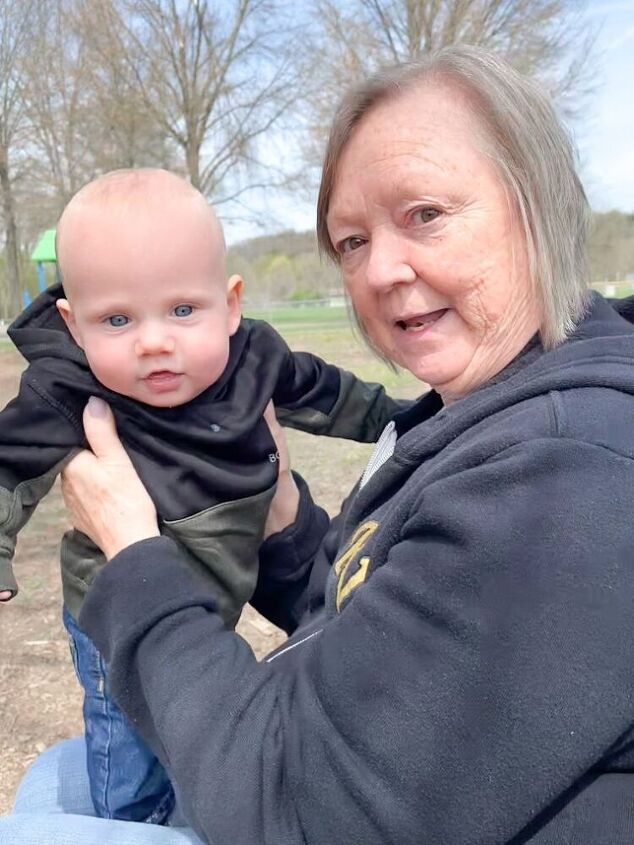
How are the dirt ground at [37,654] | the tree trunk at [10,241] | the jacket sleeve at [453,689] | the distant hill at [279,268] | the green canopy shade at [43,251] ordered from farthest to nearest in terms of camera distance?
the green canopy shade at [43,251]
the distant hill at [279,268]
the tree trunk at [10,241]
the dirt ground at [37,654]
the jacket sleeve at [453,689]

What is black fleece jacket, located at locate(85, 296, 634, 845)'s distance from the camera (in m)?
0.94

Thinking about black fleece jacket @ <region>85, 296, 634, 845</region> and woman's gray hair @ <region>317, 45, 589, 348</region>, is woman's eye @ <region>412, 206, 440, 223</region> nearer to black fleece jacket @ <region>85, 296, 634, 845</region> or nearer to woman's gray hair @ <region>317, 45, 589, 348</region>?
woman's gray hair @ <region>317, 45, 589, 348</region>

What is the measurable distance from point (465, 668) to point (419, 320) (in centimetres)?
75

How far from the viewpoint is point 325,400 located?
2311 mm

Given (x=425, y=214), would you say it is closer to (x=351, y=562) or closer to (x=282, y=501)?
(x=351, y=562)

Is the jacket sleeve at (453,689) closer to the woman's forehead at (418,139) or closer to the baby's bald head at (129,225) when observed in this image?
the woman's forehead at (418,139)

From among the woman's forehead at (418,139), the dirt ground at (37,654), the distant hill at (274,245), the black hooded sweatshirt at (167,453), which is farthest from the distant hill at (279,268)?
the woman's forehead at (418,139)

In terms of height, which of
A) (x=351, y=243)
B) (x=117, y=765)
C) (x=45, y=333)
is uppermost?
(x=351, y=243)

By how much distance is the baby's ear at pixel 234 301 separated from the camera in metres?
1.99

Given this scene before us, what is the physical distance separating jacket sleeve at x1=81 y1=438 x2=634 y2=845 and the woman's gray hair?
1.43 ft

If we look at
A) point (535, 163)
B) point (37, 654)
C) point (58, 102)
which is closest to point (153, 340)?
point (535, 163)

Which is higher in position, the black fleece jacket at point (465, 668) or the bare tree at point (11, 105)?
the bare tree at point (11, 105)

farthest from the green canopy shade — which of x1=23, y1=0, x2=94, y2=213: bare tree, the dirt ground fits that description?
the dirt ground

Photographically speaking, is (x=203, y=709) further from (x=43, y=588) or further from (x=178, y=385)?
(x=43, y=588)
